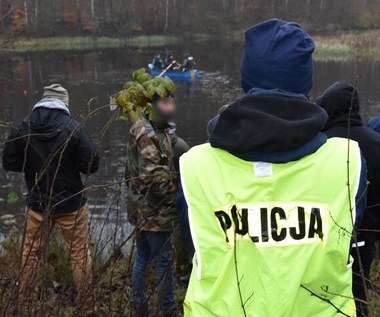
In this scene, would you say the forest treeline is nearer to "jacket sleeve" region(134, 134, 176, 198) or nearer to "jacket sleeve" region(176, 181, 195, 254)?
"jacket sleeve" region(134, 134, 176, 198)

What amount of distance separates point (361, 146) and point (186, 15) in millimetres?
55379

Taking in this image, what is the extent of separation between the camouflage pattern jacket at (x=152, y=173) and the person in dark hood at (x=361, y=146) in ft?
3.25

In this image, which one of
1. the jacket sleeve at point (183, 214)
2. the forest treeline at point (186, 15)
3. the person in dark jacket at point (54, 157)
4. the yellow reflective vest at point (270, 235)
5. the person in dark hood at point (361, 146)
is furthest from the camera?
the forest treeline at point (186, 15)

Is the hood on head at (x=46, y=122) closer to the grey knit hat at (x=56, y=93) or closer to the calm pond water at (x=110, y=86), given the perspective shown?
the grey knit hat at (x=56, y=93)

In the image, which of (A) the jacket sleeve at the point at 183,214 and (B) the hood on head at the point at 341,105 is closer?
(A) the jacket sleeve at the point at 183,214

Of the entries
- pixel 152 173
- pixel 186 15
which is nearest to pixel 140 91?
pixel 152 173

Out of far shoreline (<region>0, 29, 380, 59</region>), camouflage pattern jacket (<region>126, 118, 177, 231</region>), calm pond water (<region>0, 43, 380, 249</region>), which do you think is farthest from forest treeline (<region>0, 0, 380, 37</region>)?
camouflage pattern jacket (<region>126, 118, 177, 231</region>)

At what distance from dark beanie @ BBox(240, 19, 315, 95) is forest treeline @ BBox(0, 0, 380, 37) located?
49.1 metres

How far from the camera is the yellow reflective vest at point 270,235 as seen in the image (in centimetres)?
149

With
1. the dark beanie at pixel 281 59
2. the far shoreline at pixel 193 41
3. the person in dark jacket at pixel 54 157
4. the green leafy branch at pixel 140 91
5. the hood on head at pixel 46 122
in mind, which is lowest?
the far shoreline at pixel 193 41

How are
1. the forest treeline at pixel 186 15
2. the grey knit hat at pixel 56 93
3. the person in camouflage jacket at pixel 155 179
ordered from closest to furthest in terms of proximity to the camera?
the person in camouflage jacket at pixel 155 179
the grey knit hat at pixel 56 93
the forest treeline at pixel 186 15

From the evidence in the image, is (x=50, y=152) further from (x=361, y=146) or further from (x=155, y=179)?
(x=361, y=146)

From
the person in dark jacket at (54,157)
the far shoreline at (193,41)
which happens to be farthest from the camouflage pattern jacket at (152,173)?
the far shoreline at (193,41)

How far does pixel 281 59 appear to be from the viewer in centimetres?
168
